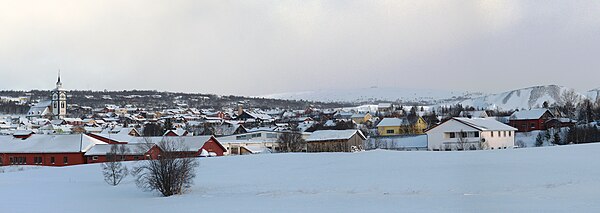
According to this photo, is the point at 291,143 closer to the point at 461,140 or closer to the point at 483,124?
the point at 461,140

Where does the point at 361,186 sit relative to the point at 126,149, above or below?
below

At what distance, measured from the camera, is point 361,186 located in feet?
92.9

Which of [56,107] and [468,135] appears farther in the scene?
[56,107]

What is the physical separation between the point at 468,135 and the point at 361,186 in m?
36.8

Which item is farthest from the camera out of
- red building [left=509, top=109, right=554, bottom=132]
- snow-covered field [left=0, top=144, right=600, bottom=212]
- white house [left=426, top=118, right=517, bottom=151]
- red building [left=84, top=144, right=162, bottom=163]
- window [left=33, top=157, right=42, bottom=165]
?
red building [left=509, top=109, right=554, bottom=132]

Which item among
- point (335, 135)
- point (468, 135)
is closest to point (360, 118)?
point (335, 135)

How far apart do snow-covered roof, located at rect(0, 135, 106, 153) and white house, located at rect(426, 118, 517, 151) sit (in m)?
33.7

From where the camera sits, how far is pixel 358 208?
2134cm

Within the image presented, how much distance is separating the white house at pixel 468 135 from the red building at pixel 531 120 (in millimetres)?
19730

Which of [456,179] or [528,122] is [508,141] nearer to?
[528,122]

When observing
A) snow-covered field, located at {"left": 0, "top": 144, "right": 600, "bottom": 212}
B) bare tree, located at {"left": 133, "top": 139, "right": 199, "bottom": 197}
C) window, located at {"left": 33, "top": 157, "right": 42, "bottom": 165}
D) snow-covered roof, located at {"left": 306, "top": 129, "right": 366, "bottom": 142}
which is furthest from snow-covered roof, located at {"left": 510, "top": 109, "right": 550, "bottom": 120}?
bare tree, located at {"left": 133, "top": 139, "right": 199, "bottom": 197}

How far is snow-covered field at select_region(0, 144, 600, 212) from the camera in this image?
72.1 feet

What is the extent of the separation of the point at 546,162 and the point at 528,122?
54.3 meters

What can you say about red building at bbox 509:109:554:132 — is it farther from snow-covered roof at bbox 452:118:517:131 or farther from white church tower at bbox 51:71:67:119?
white church tower at bbox 51:71:67:119
